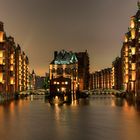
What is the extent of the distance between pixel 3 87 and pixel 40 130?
102252 mm

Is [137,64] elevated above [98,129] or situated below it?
above

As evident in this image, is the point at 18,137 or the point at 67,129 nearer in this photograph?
the point at 18,137

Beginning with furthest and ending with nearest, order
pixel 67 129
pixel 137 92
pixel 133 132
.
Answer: pixel 137 92, pixel 67 129, pixel 133 132

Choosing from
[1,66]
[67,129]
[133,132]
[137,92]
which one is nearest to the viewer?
[133,132]

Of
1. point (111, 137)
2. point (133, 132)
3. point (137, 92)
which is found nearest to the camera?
point (111, 137)

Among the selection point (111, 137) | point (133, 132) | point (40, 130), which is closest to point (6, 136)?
point (40, 130)

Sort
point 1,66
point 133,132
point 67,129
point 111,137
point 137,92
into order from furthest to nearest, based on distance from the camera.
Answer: point 1,66, point 137,92, point 67,129, point 133,132, point 111,137

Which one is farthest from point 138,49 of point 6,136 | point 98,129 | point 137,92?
point 6,136

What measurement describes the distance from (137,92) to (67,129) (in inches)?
3456

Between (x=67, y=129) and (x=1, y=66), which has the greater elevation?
(x=1, y=66)

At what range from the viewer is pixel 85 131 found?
4869 centimetres

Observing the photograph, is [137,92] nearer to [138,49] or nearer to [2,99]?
[138,49]

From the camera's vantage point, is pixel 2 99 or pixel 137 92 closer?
pixel 137 92

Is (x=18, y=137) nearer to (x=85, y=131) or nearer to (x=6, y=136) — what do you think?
(x=6, y=136)
